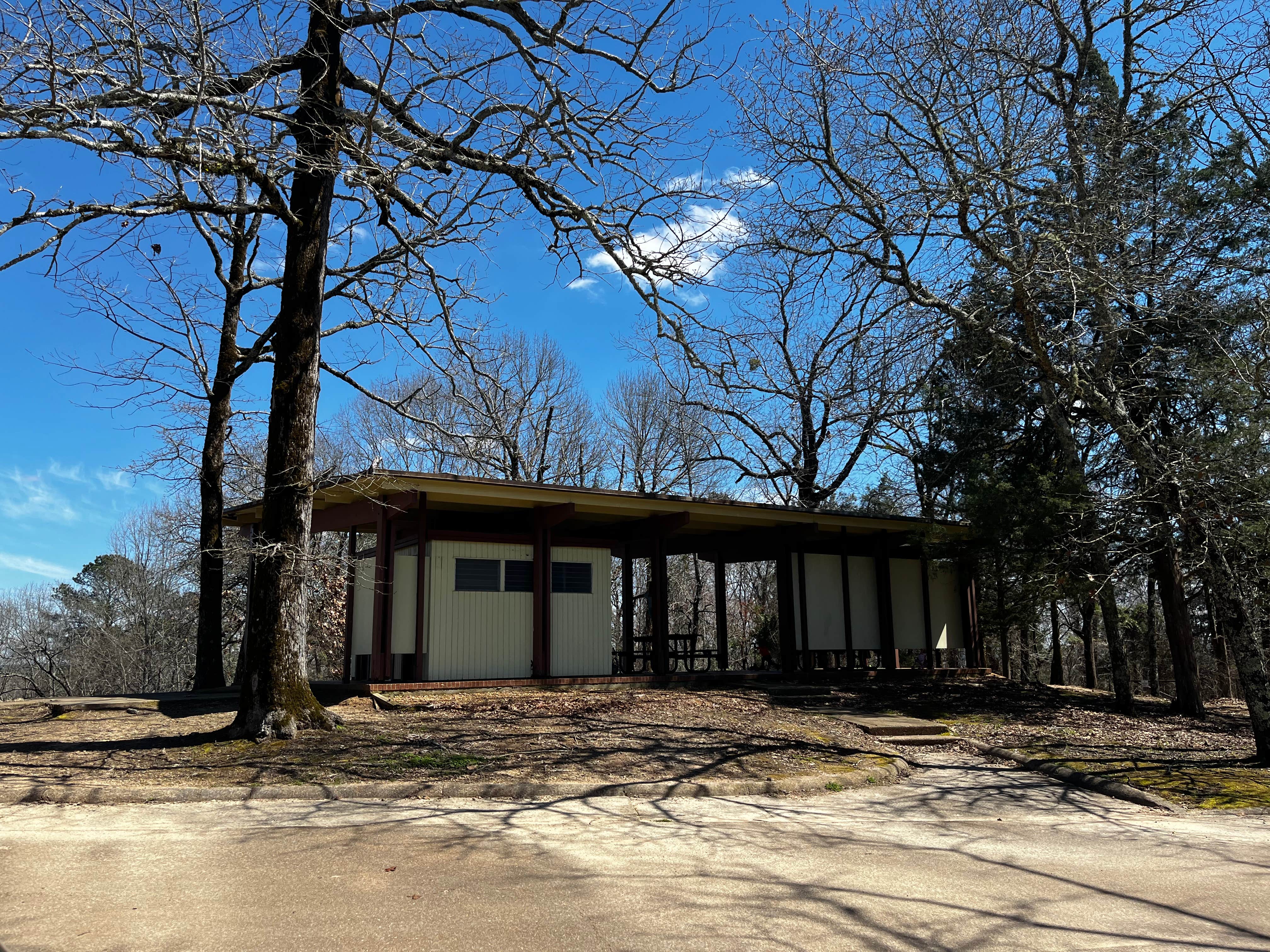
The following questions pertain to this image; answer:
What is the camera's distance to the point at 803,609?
17.1 metres

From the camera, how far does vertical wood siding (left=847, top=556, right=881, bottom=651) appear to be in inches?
702

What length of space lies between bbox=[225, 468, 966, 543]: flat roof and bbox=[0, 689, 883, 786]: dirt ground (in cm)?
288

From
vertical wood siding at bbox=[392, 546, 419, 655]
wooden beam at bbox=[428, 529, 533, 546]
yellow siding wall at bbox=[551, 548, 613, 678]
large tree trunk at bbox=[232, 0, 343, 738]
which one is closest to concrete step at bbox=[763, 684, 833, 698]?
yellow siding wall at bbox=[551, 548, 613, 678]

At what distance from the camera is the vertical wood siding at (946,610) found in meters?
18.8

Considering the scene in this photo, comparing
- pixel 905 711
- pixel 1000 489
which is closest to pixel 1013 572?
pixel 1000 489

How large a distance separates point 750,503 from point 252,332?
9.78 metres

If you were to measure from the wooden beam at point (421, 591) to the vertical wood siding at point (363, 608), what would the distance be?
67 centimetres

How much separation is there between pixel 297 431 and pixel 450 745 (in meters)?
3.55

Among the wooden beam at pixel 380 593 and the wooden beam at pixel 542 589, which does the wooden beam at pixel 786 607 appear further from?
the wooden beam at pixel 380 593

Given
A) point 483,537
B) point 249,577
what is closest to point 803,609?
point 483,537

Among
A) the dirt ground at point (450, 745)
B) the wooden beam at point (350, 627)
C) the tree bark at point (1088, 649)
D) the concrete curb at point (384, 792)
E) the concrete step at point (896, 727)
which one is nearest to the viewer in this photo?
the concrete curb at point (384, 792)

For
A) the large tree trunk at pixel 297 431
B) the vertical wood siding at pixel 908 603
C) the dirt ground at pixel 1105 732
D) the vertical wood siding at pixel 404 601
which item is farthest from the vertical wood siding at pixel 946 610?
the large tree trunk at pixel 297 431

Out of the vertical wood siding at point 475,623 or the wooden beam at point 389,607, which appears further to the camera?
the vertical wood siding at point 475,623

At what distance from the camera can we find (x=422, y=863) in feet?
16.5
